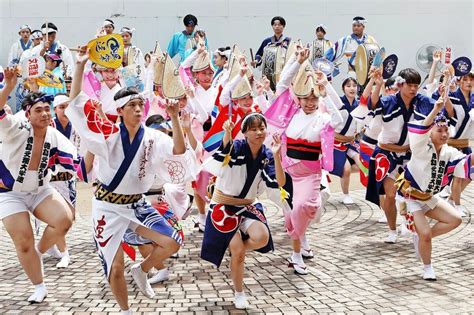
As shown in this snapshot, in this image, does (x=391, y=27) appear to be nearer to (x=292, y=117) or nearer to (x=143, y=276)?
(x=292, y=117)

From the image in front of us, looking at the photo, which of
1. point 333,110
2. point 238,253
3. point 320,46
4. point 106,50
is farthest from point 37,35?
point 238,253

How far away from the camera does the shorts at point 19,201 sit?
4980 mm

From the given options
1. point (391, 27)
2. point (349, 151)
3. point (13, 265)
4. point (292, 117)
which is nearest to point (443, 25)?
point (391, 27)

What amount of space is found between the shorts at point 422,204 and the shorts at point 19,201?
9.92ft

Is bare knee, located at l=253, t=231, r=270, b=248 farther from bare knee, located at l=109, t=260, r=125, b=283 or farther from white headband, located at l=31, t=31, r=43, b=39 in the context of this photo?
white headband, located at l=31, t=31, r=43, b=39

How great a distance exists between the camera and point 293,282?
543 centimetres

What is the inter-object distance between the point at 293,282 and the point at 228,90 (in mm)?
2275

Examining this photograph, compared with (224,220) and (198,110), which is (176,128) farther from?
(198,110)

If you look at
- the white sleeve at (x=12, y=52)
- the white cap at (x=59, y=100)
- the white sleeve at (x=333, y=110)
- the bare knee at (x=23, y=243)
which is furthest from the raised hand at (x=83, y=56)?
the white sleeve at (x=12, y=52)

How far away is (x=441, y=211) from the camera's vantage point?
5.55 metres

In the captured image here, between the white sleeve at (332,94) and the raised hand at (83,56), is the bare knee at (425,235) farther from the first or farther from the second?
the raised hand at (83,56)

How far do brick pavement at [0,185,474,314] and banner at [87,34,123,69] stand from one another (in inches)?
71.9

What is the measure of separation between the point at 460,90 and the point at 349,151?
157 centimetres

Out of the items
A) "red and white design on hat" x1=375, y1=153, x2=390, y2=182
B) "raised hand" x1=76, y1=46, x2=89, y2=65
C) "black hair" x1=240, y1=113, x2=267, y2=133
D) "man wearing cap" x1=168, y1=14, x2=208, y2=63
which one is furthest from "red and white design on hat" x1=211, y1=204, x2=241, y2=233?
"man wearing cap" x1=168, y1=14, x2=208, y2=63
